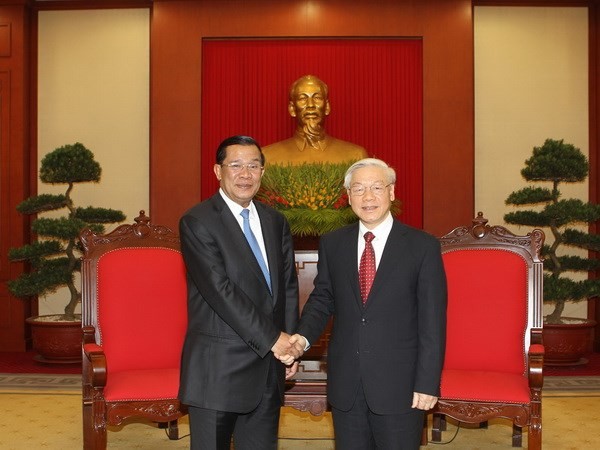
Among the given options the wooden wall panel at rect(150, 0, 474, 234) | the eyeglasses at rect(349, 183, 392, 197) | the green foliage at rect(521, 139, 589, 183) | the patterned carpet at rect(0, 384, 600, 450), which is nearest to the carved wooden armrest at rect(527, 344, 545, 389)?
the patterned carpet at rect(0, 384, 600, 450)

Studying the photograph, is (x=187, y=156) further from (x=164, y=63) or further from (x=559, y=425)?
(x=559, y=425)

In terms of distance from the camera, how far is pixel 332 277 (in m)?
2.30

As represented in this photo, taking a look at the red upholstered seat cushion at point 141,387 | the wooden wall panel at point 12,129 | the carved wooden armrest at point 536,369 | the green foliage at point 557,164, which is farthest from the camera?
the wooden wall panel at point 12,129

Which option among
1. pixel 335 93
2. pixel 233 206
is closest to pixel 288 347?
pixel 233 206

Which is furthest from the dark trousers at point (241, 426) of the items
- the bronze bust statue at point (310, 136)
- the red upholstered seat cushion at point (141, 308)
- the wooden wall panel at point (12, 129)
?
the wooden wall panel at point (12, 129)

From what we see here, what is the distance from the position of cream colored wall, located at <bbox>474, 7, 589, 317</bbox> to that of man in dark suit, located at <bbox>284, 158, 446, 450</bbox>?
4.37 m

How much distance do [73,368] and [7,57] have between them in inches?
102

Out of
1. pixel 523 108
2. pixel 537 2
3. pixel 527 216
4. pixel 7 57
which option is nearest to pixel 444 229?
pixel 527 216

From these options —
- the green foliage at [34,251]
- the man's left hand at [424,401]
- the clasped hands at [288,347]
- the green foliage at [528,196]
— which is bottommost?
the man's left hand at [424,401]

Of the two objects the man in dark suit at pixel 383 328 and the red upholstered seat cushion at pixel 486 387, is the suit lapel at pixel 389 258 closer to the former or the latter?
the man in dark suit at pixel 383 328

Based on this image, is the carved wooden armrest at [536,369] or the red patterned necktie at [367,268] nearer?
the red patterned necktie at [367,268]

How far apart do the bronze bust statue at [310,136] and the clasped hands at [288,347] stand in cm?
339

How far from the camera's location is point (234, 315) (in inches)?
84.0

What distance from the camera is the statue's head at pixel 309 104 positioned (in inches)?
221
